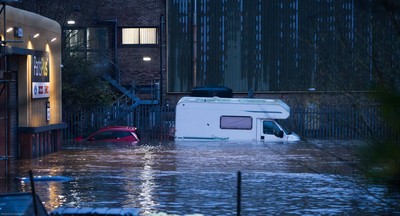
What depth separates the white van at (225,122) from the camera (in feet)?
120

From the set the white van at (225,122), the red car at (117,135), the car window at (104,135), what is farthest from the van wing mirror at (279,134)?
the car window at (104,135)

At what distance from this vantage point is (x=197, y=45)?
1869 inches

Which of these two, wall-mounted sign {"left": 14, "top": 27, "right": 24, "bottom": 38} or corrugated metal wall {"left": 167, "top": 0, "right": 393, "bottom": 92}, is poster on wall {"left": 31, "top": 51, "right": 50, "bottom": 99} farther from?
corrugated metal wall {"left": 167, "top": 0, "right": 393, "bottom": 92}

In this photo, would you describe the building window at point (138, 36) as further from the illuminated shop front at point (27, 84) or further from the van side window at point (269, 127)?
the illuminated shop front at point (27, 84)

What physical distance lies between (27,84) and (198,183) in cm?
868

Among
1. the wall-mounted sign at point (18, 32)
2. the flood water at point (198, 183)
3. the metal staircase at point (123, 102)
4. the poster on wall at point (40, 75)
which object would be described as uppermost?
the wall-mounted sign at point (18, 32)

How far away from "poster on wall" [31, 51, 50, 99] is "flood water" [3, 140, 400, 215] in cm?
229

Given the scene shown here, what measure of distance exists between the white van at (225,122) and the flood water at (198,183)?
5.15 metres

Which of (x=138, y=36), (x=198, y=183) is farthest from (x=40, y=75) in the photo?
(x=138, y=36)

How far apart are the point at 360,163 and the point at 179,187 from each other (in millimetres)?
14030

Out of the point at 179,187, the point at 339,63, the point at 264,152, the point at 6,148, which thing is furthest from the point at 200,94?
the point at 339,63

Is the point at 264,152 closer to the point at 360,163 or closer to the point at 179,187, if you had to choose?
the point at 179,187

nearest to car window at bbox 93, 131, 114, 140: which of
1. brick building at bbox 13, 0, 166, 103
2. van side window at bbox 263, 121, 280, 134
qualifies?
van side window at bbox 263, 121, 280, 134

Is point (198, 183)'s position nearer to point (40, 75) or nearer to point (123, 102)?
point (40, 75)
